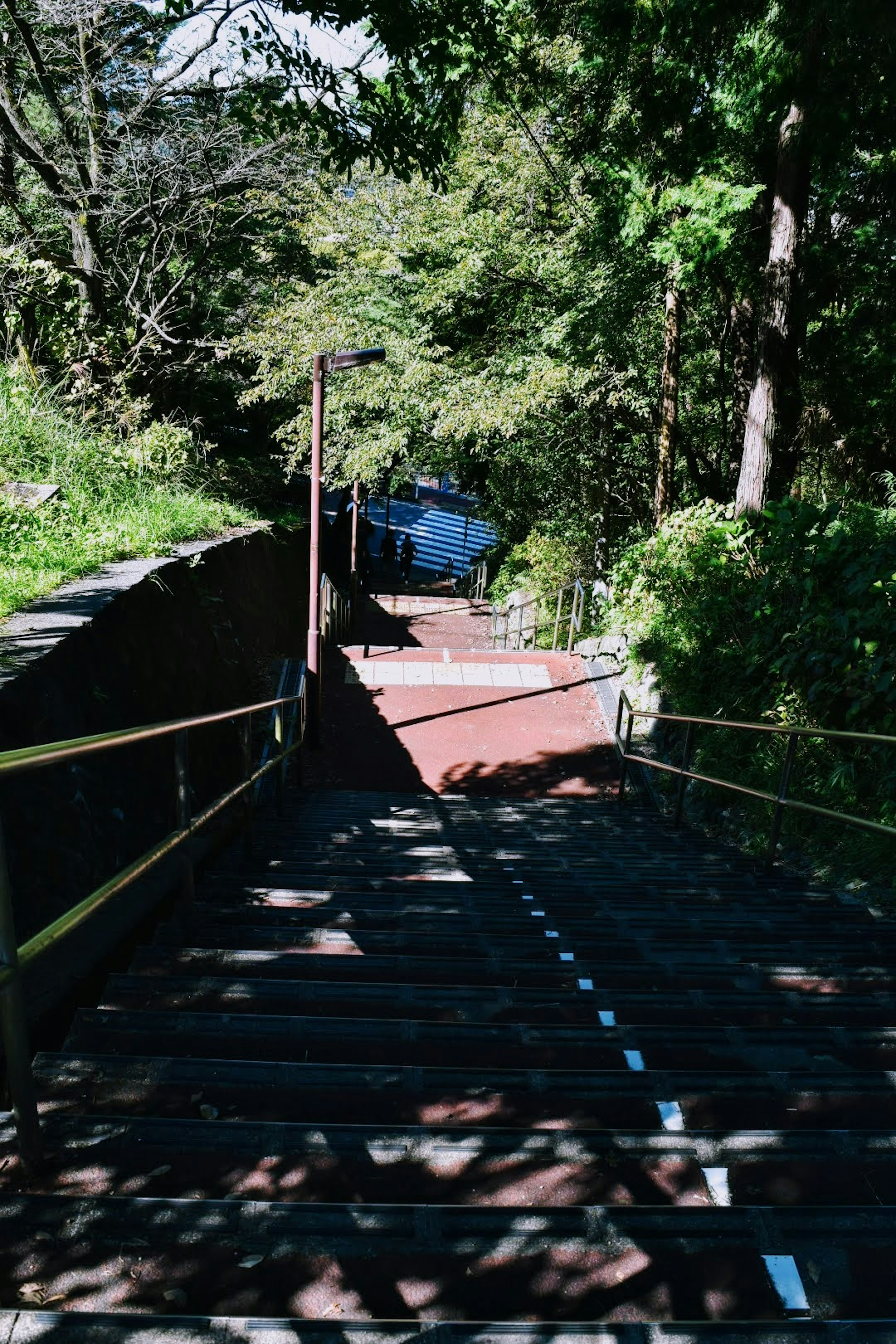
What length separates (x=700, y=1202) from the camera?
1906mm

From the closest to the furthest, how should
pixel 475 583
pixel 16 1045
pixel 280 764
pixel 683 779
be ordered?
pixel 16 1045
pixel 683 779
pixel 280 764
pixel 475 583

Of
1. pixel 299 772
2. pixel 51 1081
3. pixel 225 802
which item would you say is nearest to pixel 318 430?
pixel 299 772

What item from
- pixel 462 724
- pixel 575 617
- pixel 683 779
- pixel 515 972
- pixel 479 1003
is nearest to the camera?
pixel 479 1003

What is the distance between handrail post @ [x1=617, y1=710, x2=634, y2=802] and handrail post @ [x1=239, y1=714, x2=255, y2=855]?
179 inches

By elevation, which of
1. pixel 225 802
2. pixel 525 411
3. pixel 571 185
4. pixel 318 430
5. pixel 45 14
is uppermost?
pixel 571 185

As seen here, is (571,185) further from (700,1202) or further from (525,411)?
(700,1202)

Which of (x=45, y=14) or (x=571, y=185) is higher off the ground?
(x=571, y=185)

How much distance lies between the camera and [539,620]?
714 inches

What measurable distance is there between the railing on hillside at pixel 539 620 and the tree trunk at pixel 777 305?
16.9ft

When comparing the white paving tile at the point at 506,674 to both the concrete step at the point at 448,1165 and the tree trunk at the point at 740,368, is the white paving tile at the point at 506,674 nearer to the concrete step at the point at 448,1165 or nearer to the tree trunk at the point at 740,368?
the tree trunk at the point at 740,368

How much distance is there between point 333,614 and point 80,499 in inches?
341

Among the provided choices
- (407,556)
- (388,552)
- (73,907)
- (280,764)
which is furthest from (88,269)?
(388,552)

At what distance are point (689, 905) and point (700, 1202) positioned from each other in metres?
2.84

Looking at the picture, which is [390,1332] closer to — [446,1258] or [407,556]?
Result: [446,1258]
